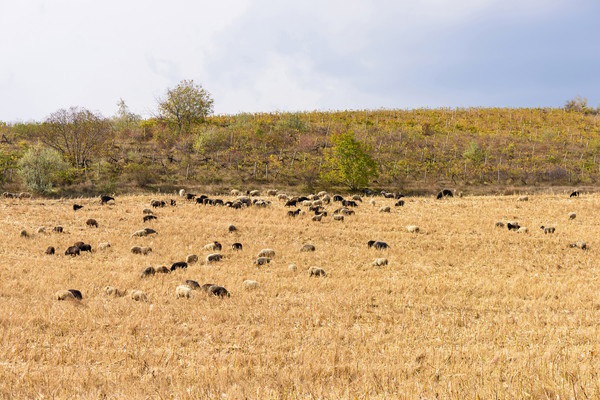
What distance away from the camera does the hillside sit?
153 ft

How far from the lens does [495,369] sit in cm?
631

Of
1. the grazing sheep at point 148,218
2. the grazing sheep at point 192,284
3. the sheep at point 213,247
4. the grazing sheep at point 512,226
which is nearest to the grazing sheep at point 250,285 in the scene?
the grazing sheep at point 192,284

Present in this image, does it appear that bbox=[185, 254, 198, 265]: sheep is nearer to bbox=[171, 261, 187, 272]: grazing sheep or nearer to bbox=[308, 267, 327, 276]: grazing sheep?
bbox=[171, 261, 187, 272]: grazing sheep

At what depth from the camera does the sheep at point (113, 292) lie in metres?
11.6

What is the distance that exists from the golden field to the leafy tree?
108 feet

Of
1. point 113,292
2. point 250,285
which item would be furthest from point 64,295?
point 250,285

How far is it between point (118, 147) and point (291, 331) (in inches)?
2207

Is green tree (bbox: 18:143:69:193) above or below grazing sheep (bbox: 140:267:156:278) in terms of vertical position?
above

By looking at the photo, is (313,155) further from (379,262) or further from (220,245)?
(379,262)

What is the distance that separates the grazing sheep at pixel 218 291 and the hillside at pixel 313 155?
33.0m

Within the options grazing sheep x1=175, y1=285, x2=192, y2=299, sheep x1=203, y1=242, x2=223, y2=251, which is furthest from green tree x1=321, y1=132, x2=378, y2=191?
grazing sheep x1=175, y1=285, x2=192, y2=299

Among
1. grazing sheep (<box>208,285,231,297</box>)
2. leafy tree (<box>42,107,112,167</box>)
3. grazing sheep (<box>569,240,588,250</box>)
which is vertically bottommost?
grazing sheep (<box>208,285,231,297</box>)

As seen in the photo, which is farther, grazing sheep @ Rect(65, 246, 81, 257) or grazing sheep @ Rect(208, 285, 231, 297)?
grazing sheep @ Rect(65, 246, 81, 257)

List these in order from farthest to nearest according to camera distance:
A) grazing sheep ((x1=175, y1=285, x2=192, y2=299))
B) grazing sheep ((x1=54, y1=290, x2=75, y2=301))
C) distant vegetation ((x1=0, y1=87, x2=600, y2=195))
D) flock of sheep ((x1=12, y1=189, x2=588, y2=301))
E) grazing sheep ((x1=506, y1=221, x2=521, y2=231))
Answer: distant vegetation ((x1=0, y1=87, x2=600, y2=195)) < grazing sheep ((x1=506, y1=221, x2=521, y2=231)) < flock of sheep ((x1=12, y1=189, x2=588, y2=301)) < grazing sheep ((x1=175, y1=285, x2=192, y2=299)) < grazing sheep ((x1=54, y1=290, x2=75, y2=301))
